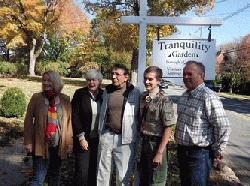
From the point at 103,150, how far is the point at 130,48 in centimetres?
2132

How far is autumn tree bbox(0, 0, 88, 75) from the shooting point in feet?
116

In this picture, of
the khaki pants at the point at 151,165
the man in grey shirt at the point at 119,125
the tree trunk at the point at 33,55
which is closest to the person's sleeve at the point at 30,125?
the man in grey shirt at the point at 119,125

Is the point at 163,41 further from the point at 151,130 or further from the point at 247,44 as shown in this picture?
the point at 247,44

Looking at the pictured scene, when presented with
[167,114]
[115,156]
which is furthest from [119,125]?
[167,114]

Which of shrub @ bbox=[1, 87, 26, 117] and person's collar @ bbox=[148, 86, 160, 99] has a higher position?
person's collar @ bbox=[148, 86, 160, 99]

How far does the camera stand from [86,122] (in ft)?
17.4

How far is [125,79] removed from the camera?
16.6ft

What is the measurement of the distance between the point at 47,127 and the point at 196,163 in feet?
5.89

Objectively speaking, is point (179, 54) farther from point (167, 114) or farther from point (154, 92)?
point (167, 114)

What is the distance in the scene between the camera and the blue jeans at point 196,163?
433 cm

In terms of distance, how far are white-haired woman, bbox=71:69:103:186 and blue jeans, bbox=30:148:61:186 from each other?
33 cm

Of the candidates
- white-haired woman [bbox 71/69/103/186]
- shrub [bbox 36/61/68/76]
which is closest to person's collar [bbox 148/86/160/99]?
white-haired woman [bbox 71/69/103/186]

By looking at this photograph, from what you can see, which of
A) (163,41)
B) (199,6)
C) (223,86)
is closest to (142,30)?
(163,41)

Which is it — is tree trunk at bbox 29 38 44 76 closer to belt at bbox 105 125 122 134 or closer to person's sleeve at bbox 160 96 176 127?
belt at bbox 105 125 122 134
